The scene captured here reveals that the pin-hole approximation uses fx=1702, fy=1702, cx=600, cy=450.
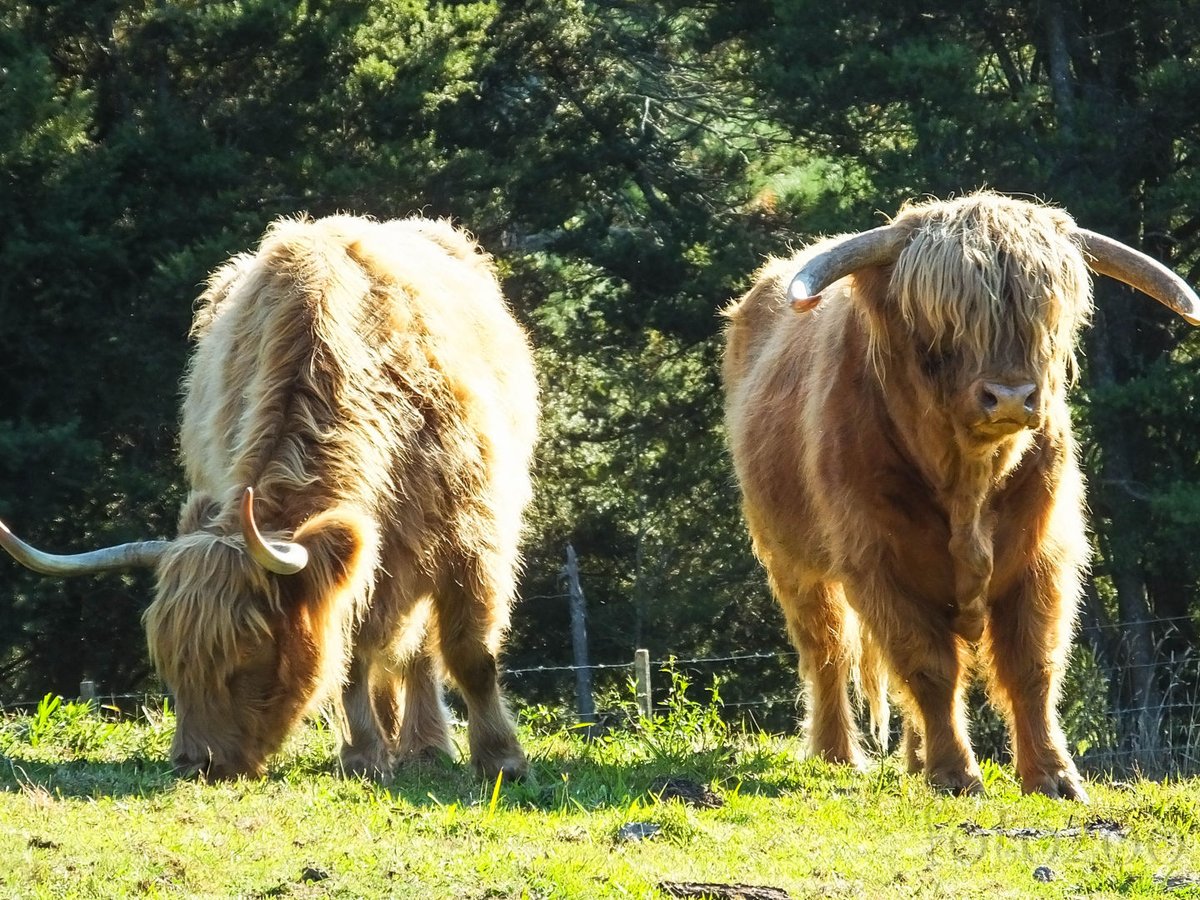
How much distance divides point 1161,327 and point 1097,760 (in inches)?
197

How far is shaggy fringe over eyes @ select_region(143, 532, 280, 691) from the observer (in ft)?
16.0

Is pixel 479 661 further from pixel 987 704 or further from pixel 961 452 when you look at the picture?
pixel 987 704

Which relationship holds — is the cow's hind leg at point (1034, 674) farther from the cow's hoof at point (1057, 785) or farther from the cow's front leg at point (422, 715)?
the cow's front leg at point (422, 715)

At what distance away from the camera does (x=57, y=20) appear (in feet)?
47.5

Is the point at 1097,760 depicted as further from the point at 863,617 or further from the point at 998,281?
the point at 998,281

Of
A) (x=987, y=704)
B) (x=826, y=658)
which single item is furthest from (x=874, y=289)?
(x=987, y=704)

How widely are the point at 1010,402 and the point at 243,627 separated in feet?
7.42

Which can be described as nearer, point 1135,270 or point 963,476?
point 963,476

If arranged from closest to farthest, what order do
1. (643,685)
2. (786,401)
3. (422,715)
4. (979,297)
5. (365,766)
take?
(979,297) → (365,766) → (786,401) → (422,715) → (643,685)

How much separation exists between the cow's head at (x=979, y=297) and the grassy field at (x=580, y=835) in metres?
1.14

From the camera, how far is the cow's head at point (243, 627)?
193 inches

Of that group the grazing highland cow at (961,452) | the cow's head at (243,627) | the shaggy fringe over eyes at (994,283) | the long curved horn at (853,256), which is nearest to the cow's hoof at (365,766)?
the cow's head at (243,627)

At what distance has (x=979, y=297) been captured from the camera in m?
4.82

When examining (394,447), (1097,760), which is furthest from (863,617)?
(1097,760)
